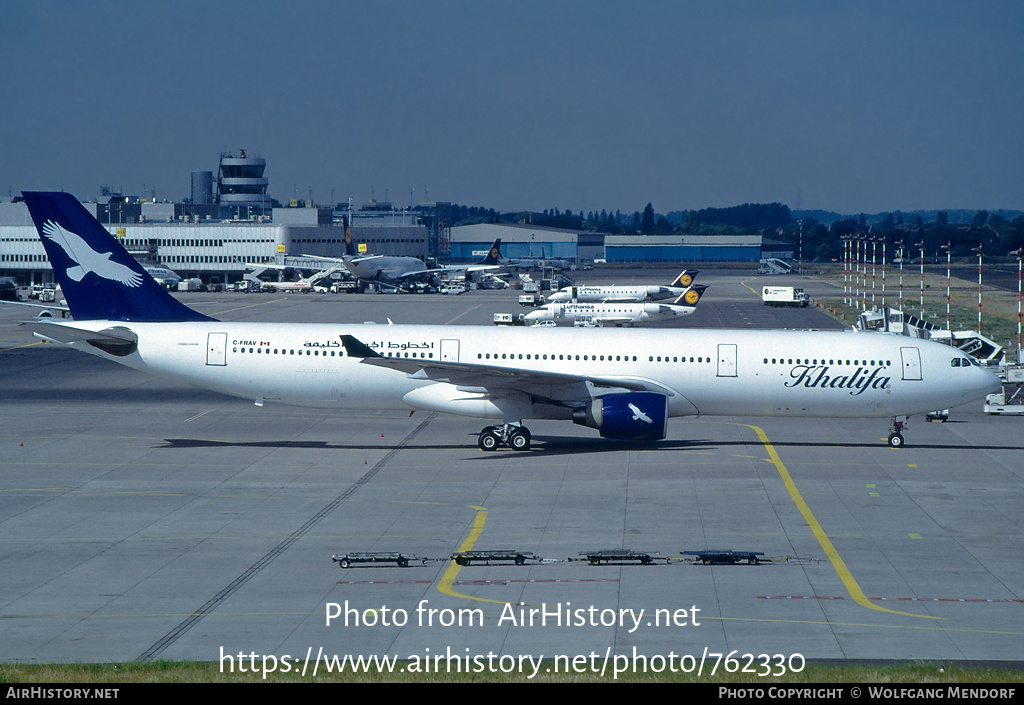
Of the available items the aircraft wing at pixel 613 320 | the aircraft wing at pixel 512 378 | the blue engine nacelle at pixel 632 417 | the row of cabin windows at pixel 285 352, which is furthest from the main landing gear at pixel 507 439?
the aircraft wing at pixel 613 320

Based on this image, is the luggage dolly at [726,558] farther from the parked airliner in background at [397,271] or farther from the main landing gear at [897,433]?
the parked airliner in background at [397,271]

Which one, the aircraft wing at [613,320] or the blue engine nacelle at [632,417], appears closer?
the blue engine nacelle at [632,417]

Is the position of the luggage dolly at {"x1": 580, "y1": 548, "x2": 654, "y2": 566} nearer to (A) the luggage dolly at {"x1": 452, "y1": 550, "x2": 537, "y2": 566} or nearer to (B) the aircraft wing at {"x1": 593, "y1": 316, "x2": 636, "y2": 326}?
(A) the luggage dolly at {"x1": 452, "y1": 550, "x2": 537, "y2": 566}

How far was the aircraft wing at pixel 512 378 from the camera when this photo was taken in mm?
33406

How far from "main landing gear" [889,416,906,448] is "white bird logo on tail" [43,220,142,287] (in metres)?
27.6

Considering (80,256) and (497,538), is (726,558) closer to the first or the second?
(497,538)

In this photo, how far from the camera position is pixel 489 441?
3466cm

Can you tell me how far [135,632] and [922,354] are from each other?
27708mm

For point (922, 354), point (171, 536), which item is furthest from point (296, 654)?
point (922, 354)

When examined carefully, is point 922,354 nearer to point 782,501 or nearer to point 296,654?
point 782,501

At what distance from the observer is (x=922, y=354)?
35.6 m

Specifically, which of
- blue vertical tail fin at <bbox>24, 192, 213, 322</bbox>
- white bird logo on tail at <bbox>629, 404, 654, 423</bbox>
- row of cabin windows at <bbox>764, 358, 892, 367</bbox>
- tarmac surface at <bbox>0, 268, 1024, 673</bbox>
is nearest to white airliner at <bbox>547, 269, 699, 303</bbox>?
tarmac surface at <bbox>0, 268, 1024, 673</bbox>

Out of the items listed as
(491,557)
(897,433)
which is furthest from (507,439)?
(897,433)

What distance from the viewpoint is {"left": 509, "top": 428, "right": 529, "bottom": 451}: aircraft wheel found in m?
34.5
